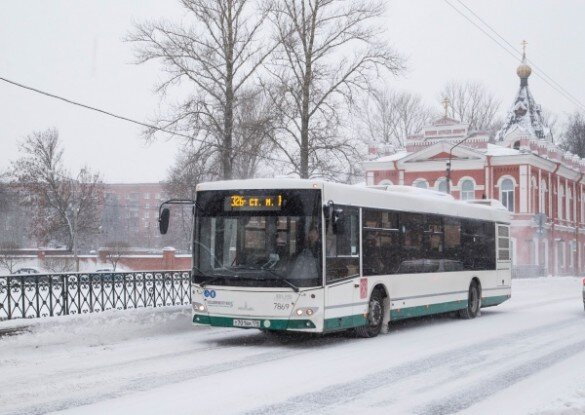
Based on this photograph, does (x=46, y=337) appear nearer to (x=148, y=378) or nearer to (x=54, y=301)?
(x=54, y=301)

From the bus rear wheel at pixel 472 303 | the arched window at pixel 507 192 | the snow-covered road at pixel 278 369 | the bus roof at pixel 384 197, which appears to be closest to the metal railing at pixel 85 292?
the snow-covered road at pixel 278 369

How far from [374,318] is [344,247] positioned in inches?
75.8

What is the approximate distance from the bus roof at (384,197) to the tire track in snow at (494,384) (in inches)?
172

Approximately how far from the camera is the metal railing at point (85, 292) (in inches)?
605

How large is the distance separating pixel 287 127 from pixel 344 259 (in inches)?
852

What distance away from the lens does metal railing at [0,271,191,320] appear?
50.4ft

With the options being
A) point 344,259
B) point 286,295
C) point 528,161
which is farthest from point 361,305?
point 528,161

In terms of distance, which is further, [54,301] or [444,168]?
[444,168]

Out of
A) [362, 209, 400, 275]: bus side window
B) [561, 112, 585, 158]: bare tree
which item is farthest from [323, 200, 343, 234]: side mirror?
[561, 112, 585, 158]: bare tree

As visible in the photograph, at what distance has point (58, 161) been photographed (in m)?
68.9

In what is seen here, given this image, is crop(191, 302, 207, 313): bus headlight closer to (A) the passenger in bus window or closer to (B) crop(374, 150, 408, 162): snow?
(A) the passenger in bus window

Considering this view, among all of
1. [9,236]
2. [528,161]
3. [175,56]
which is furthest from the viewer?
[9,236]

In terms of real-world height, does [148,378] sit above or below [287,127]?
below

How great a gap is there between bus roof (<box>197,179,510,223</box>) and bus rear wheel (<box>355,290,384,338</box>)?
70.7 inches
